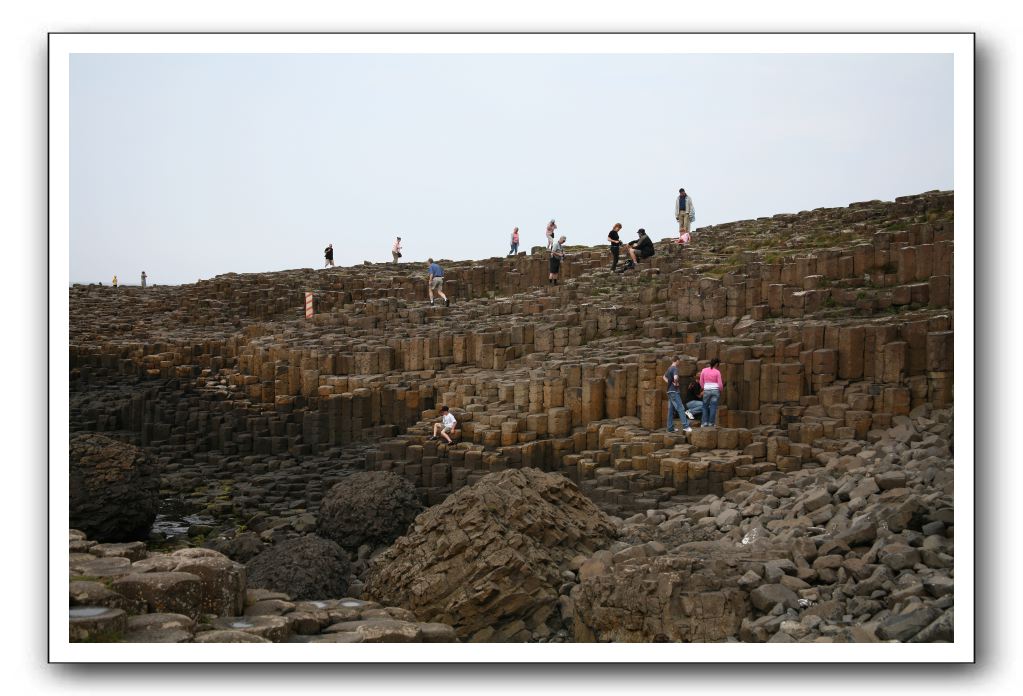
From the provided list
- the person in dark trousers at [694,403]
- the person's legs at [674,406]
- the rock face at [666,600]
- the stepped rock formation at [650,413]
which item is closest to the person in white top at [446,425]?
the stepped rock formation at [650,413]

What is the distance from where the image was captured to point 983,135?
8.50 meters

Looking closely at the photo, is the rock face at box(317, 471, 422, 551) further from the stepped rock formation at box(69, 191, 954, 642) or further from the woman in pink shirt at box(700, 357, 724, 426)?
the woman in pink shirt at box(700, 357, 724, 426)

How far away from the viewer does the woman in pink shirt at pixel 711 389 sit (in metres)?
13.3

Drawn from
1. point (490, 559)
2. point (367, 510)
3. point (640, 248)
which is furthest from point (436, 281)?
point (490, 559)

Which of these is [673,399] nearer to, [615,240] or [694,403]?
[694,403]

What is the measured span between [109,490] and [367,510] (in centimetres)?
320

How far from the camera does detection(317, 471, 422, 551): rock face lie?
1304cm

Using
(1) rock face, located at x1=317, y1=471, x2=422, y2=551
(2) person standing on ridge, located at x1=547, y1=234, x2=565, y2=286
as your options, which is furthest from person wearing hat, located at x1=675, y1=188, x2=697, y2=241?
(1) rock face, located at x1=317, y1=471, x2=422, y2=551

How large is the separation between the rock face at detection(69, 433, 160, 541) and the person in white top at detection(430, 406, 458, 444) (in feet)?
13.1

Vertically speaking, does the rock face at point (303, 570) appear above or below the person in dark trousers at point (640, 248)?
below

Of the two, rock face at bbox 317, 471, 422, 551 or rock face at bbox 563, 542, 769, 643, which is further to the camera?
rock face at bbox 317, 471, 422, 551

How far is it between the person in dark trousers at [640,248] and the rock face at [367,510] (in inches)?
364

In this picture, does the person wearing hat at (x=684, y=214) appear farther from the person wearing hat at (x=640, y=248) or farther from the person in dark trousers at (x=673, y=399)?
the person in dark trousers at (x=673, y=399)

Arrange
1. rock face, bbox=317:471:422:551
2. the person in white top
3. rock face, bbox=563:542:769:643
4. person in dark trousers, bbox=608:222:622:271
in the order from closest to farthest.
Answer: rock face, bbox=563:542:769:643 < rock face, bbox=317:471:422:551 < the person in white top < person in dark trousers, bbox=608:222:622:271
